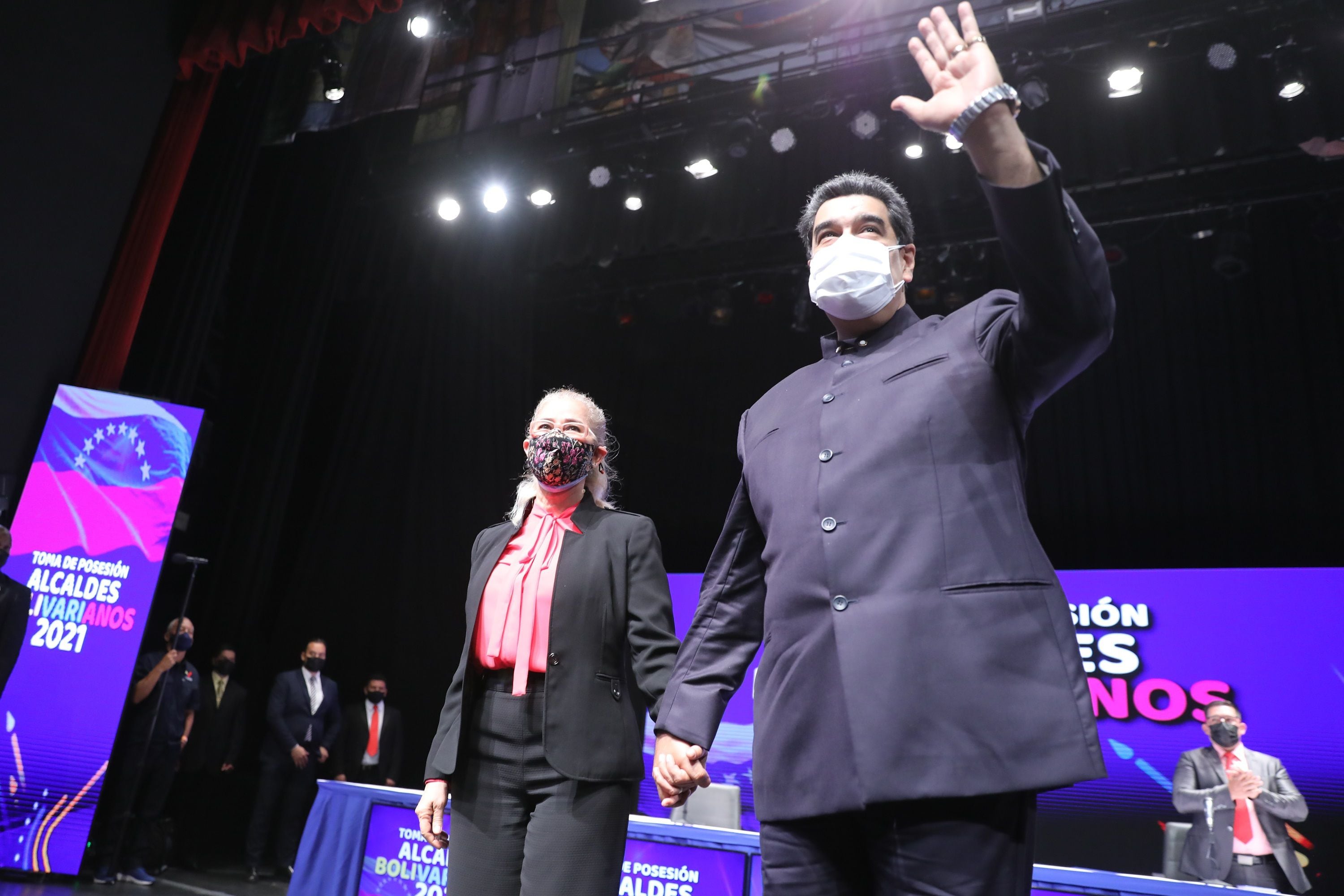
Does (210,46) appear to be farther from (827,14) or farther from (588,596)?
(588,596)

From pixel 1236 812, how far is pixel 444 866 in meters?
3.96

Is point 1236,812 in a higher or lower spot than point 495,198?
lower

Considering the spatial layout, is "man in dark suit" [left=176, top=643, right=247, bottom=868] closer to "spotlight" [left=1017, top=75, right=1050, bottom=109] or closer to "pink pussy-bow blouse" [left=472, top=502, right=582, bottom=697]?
"pink pussy-bow blouse" [left=472, top=502, right=582, bottom=697]

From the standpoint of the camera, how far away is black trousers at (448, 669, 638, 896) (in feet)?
6.07

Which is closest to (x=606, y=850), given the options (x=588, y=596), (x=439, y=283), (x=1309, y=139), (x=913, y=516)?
(x=588, y=596)

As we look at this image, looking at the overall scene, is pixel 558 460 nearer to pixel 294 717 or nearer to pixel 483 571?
pixel 483 571

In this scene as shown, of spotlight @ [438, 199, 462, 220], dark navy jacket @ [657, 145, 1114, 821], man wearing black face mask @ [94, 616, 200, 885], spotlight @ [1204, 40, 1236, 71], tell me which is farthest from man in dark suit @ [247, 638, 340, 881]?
spotlight @ [1204, 40, 1236, 71]

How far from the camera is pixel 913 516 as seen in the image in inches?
45.9

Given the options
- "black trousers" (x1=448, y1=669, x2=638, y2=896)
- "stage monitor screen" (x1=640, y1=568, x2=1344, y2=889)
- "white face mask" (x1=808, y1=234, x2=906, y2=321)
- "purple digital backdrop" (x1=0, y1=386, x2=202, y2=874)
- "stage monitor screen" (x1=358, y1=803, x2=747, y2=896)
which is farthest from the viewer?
"stage monitor screen" (x1=640, y1=568, x2=1344, y2=889)

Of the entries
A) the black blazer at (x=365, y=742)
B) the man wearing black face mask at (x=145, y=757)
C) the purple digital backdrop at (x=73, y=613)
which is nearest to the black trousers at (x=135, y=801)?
the man wearing black face mask at (x=145, y=757)

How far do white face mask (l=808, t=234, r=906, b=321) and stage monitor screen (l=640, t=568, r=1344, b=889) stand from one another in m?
4.99

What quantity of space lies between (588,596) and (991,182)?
1.32 metres

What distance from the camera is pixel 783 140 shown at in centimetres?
654

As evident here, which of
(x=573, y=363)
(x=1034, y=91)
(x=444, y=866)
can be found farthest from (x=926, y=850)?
(x=573, y=363)
